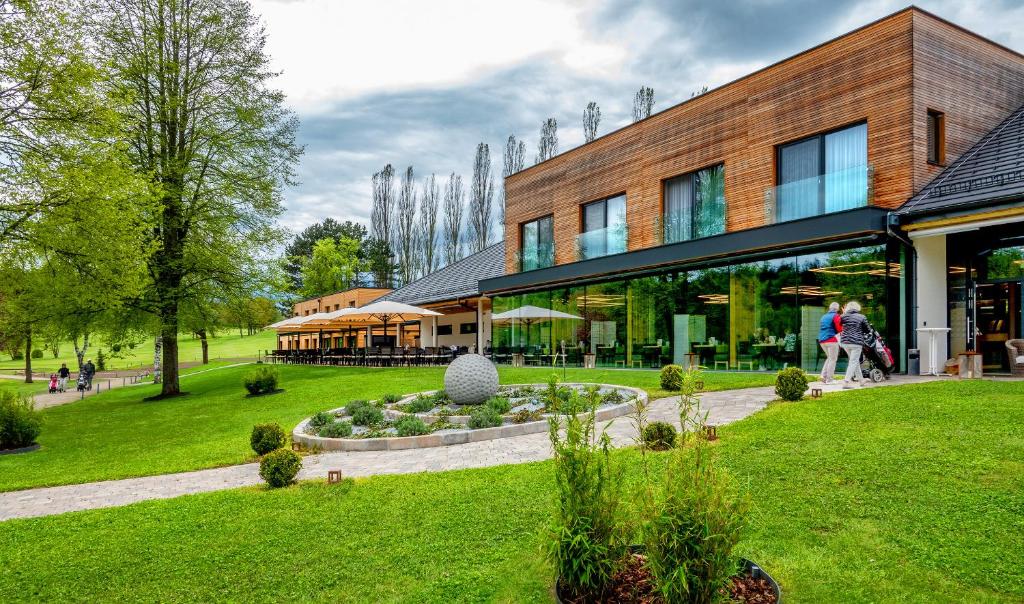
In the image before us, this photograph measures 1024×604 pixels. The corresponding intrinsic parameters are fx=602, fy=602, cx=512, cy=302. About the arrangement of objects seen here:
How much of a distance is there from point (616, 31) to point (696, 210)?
22.0 feet

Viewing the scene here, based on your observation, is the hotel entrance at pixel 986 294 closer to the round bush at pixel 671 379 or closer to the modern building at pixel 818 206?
the modern building at pixel 818 206

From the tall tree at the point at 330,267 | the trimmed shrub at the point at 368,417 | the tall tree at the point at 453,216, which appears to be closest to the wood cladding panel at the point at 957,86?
the trimmed shrub at the point at 368,417

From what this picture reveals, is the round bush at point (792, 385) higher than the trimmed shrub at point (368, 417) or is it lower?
higher

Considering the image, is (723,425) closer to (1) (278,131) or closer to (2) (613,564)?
(2) (613,564)

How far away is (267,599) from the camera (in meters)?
4.32

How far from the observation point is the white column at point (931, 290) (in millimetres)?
14281

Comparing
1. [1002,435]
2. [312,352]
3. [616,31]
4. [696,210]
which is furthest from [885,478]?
[312,352]

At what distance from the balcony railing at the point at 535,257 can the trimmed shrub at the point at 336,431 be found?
1632 centimetres

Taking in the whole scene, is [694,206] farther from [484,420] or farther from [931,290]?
[484,420]

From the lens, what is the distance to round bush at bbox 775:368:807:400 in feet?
35.4

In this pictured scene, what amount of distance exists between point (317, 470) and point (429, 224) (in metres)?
56.9

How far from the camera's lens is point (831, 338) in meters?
13.6

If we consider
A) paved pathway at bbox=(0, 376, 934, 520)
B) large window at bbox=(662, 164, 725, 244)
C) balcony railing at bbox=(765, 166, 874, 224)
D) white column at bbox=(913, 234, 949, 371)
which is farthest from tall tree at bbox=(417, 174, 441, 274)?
paved pathway at bbox=(0, 376, 934, 520)

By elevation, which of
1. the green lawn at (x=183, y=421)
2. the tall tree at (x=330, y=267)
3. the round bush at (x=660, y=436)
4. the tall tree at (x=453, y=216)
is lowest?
the green lawn at (x=183, y=421)
